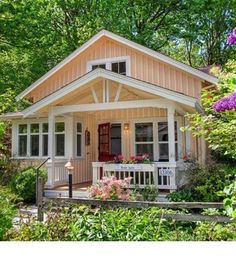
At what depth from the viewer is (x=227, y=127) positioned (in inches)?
263

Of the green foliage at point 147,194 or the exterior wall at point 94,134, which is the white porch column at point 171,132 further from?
the exterior wall at point 94,134

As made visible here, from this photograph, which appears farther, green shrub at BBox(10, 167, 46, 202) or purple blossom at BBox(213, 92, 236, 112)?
green shrub at BBox(10, 167, 46, 202)

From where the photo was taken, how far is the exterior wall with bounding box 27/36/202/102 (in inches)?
516

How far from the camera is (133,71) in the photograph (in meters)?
13.9

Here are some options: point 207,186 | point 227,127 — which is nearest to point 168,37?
point 207,186

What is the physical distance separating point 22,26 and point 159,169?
498 inches

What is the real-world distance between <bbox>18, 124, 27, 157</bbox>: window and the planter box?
197 inches

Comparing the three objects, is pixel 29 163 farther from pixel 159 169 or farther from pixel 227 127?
pixel 227 127

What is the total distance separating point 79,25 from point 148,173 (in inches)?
566

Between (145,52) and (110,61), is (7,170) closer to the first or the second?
(110,61)

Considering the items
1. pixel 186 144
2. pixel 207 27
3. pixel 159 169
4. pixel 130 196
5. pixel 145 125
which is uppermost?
pixel 207 27

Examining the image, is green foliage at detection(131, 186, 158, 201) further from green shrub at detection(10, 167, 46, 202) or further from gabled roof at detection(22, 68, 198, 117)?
green shrub at detection(10, 167, 46, 202)

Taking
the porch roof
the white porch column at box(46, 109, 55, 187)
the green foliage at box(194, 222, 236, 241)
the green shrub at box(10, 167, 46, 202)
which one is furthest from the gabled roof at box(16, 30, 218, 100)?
the green foliage at box(194, 222, 236, 241)
